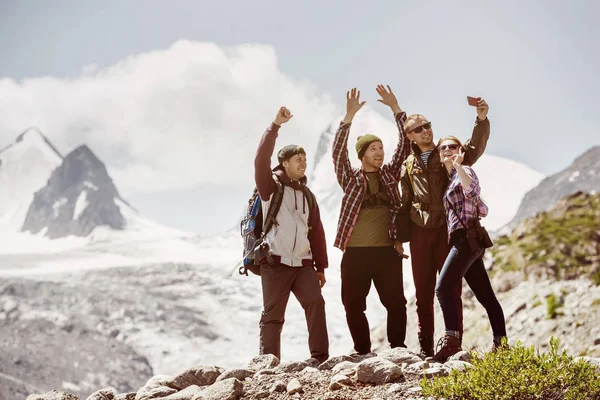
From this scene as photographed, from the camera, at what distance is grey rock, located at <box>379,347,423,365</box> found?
682cm

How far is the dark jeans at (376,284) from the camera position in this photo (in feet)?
26.3

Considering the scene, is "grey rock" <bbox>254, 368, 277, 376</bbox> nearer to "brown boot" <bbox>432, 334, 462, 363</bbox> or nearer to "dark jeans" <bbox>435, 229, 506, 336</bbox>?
"brown boot" <bbox>432, 334, 462, 363</bbox>

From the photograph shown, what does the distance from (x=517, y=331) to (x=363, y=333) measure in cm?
1830

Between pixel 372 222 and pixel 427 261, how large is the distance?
2.89ft

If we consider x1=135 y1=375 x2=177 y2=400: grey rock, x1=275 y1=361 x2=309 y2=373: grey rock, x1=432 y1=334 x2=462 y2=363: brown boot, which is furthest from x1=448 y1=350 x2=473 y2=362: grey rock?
x1=135 y1=375 x2=177 y2=400: grey rock

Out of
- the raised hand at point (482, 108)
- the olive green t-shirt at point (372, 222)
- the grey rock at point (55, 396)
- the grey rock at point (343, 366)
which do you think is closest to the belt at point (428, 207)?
the olive green t-shirt at point (372, 222)

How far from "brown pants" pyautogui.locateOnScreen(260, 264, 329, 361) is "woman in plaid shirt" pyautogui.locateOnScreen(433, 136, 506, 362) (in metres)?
1.48

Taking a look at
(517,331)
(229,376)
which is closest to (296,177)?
(229,376)

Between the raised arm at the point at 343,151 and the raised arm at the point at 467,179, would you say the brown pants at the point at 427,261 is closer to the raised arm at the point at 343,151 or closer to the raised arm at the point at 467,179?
the raised arm at the point at 467,179

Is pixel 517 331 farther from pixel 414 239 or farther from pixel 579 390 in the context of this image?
pixel 579 390

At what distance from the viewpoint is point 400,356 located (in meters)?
6.87

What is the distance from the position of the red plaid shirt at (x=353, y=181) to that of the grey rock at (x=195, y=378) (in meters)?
2.20

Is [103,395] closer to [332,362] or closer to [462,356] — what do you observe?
[332,362]

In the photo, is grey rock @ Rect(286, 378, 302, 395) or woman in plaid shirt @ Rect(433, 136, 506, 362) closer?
grey rock @ Rect(286, 378, 302, 395)
